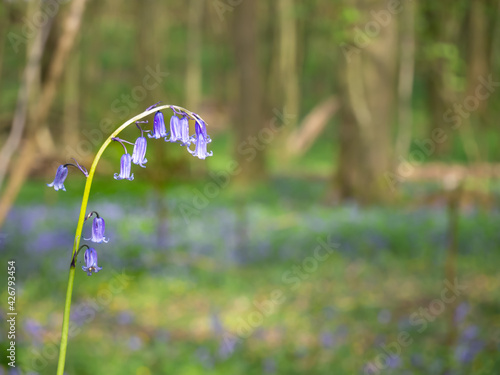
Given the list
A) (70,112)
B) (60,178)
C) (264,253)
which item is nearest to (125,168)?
(60,178)

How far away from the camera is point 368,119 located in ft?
36.2

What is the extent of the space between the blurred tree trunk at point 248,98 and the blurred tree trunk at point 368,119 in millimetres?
3115

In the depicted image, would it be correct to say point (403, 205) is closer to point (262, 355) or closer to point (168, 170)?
A: point (168, 170)

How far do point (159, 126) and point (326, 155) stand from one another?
22329 mm

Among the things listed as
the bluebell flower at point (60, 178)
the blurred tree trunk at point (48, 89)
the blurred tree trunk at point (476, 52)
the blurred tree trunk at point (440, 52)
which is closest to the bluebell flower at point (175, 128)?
the bluebell flower at point (60, 178)

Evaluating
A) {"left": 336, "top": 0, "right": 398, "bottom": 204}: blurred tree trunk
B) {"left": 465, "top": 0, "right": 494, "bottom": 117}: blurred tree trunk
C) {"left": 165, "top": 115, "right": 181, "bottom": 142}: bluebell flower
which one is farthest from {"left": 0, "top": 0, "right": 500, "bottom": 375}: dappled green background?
{"left": 465, "top": 0, "right": 494, "bottom": 117}: blurred tree trunk

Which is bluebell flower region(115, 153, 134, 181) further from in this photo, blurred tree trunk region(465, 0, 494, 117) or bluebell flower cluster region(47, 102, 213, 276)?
blurred tree trunk region(465, 0, 494, 117)

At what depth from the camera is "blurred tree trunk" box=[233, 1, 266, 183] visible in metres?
13.9

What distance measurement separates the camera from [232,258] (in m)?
7.82

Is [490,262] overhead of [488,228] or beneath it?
beneath

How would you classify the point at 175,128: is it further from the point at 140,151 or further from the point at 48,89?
the point at 48,89

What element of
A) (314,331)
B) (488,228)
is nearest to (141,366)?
(314,331)

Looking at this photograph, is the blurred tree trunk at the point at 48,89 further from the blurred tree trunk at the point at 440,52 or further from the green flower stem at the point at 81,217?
the blurred tree trunk at the point at 440,52

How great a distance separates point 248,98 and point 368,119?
368 cm
